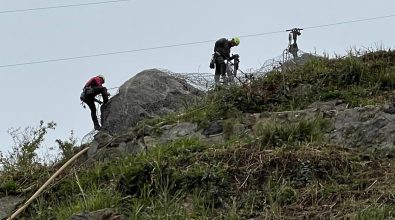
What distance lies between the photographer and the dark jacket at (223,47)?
56.6 ft

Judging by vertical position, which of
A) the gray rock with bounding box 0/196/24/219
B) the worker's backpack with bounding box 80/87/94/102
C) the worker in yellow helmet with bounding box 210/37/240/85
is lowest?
the gray rock with bounding box 0/196/24/219

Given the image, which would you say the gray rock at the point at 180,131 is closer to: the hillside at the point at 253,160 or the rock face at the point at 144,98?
the hillside at the point at 253,160

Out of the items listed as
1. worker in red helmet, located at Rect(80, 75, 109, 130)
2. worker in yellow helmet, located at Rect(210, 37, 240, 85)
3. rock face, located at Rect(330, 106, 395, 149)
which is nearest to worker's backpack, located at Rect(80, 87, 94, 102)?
worker in red helmet, located at Rect(80, 75, 109, 130)

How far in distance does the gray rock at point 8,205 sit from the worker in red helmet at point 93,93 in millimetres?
5134

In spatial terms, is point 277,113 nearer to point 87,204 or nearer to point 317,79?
point 317,79

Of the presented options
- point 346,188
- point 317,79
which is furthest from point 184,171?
point 317,79

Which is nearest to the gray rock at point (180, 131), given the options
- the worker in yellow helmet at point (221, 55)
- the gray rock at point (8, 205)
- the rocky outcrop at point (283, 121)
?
the rocky outcrop at point (283, 121)

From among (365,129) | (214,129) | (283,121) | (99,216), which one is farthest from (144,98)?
(99,216)

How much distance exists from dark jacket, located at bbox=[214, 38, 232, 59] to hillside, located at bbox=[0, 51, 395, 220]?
419 centimetres

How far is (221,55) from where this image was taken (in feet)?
56.4

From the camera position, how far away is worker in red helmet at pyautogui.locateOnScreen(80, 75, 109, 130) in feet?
51.8

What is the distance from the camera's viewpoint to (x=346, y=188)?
8.35 meters

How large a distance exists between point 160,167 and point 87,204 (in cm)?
98

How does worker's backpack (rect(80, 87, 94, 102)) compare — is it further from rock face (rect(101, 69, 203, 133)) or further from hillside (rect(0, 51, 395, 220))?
hillside (rect(0, 51, 395, 220))
